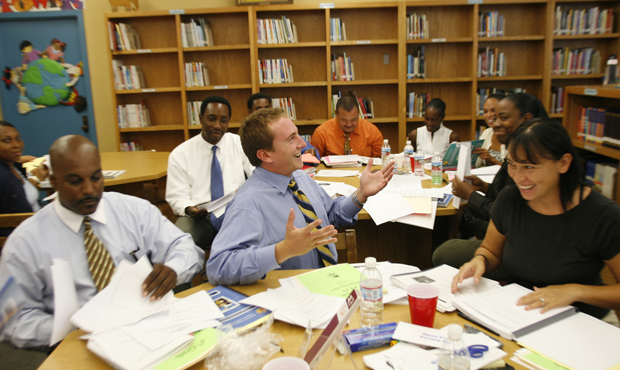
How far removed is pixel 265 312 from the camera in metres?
1.33

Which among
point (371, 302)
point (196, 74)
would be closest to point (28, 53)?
point (196, 74)

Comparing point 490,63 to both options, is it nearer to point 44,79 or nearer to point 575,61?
point 575,61

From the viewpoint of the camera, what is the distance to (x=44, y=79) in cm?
568

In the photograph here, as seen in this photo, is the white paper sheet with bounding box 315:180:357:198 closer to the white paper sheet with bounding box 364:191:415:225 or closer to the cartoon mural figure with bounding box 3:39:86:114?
the white paper sheet with bounding box 364:191:415:225

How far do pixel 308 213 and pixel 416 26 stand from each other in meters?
4.33

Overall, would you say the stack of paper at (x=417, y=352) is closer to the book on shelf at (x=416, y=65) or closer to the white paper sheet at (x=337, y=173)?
the white paper sheet at (x=337, y=173)

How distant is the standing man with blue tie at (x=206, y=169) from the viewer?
3105mm

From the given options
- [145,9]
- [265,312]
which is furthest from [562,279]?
[145,9]

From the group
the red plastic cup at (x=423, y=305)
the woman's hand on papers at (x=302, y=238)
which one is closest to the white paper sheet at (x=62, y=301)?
the woman's hand on papers at (x=302, y=238)

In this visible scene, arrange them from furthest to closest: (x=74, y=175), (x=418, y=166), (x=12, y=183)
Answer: (x=418, y=166)
(x=12, y=183)
(x=74, y=175)

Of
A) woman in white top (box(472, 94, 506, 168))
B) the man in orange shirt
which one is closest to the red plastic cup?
woman in white top (box(472, 94, 506, 168))

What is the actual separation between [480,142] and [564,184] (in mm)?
1906

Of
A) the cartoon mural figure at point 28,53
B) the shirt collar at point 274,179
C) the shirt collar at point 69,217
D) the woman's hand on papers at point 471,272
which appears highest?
the cartoon mural figure at point 28,53

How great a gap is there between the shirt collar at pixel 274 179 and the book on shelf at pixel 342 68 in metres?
3.94
